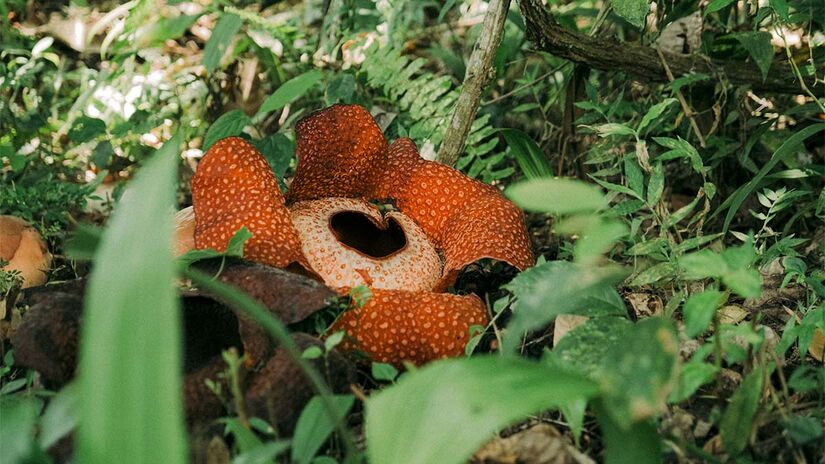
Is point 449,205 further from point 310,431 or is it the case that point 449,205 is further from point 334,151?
point 310,431

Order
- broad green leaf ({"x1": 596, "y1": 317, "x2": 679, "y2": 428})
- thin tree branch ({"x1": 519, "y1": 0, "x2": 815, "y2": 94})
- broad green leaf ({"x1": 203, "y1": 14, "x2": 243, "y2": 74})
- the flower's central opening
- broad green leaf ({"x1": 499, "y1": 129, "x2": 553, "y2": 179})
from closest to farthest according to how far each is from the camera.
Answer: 1. broad green leaf ({"x1": 596, "y1": 317, "x2": 679, "y2": 428})
2. the flower's central opening
3. thin tree branch ({"x1": 519, "y1": 0, "x2": 815, "y2": 94})
4. broad green leaf ({"x1": 203, "y1": 14, "x2": 243, "y2": 74})
5. broad green leaf ({"x1": 499, "y1": 129, "x2": 553, "y2": 179})

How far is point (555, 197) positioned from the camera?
56.3 inches

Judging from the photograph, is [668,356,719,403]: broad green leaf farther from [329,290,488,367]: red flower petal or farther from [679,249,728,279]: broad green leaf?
[329,290,488,367]: red flower petal

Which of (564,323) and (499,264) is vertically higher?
(564,323)

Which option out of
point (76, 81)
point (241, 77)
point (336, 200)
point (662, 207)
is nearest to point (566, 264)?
point (662, 207)

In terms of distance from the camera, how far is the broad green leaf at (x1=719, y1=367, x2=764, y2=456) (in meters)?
1.74

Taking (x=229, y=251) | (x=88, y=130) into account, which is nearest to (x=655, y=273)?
(x=229, y=251)

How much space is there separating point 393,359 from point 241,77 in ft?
9.18

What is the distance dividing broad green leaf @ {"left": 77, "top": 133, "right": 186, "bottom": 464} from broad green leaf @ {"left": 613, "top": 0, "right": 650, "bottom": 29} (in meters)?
1.85

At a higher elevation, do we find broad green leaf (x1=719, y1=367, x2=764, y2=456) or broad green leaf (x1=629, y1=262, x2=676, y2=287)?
broad green leaf (x1=719, y1=367, x2=764, y2=456)

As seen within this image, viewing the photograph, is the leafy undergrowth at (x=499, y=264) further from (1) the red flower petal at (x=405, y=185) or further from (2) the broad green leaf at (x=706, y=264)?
(1) the red flower petal at (x=405, y=185)

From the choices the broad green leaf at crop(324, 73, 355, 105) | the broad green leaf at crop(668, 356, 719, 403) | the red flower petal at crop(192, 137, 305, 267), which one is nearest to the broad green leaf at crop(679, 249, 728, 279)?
the broad green leaf at crop(668, 356, 719, 403)

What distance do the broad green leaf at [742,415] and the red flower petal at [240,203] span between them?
3.79 ft

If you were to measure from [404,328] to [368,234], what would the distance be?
557 millimetres
